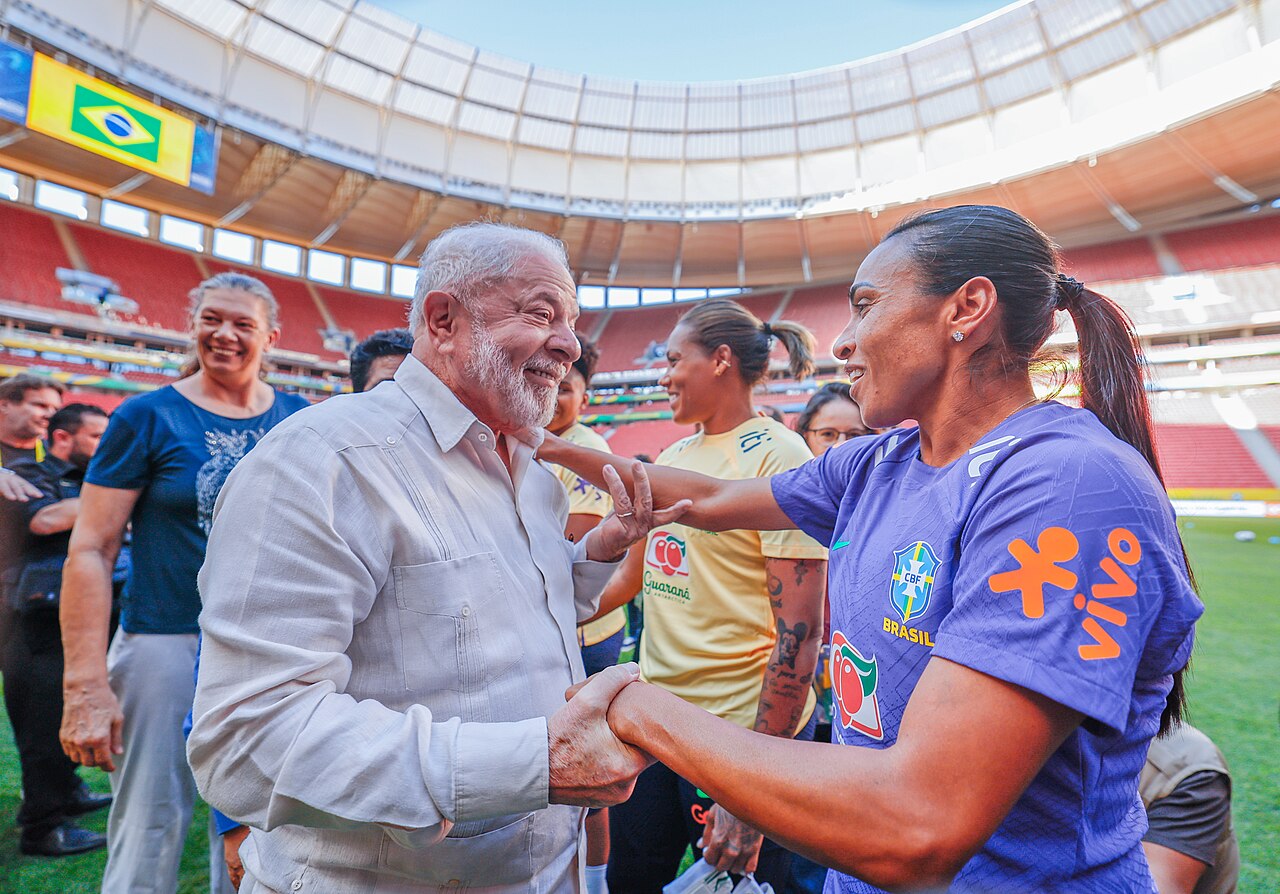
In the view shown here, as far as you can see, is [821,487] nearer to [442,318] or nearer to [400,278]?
[442,318]

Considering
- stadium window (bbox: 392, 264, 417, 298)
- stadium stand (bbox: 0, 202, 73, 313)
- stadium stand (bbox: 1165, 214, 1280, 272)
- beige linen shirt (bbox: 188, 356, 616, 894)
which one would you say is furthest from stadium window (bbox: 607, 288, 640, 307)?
beige linen shirt (bbox: 188, 356, 616, 894)

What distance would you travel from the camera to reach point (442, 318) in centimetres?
163

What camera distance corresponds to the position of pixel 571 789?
110 centimetres

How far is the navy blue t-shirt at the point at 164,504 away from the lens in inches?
91.9

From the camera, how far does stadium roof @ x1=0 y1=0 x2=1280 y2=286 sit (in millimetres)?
18641

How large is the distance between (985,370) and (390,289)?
31.2 meters

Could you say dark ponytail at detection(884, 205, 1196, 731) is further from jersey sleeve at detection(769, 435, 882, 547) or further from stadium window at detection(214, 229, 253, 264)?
stadium window at detection(214, 229, 253, 264)

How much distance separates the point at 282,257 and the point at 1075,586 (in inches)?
1213

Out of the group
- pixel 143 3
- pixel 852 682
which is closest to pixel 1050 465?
pixel 852 682

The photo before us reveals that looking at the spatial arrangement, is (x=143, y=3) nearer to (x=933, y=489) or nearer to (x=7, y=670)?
(x=7, y=670)

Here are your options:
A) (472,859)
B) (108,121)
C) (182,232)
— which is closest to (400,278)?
(182,232)

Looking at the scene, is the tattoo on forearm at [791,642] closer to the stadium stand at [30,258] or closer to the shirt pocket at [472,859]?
the shirt pocket at [472,859]

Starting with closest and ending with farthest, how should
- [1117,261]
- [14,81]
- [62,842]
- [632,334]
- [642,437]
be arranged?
1. [62,842]
2. [14,81]
3. [1117,261]
4. [642,437]
5. [632,334]

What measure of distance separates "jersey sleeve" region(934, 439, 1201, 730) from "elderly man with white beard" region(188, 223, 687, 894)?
0.61m
